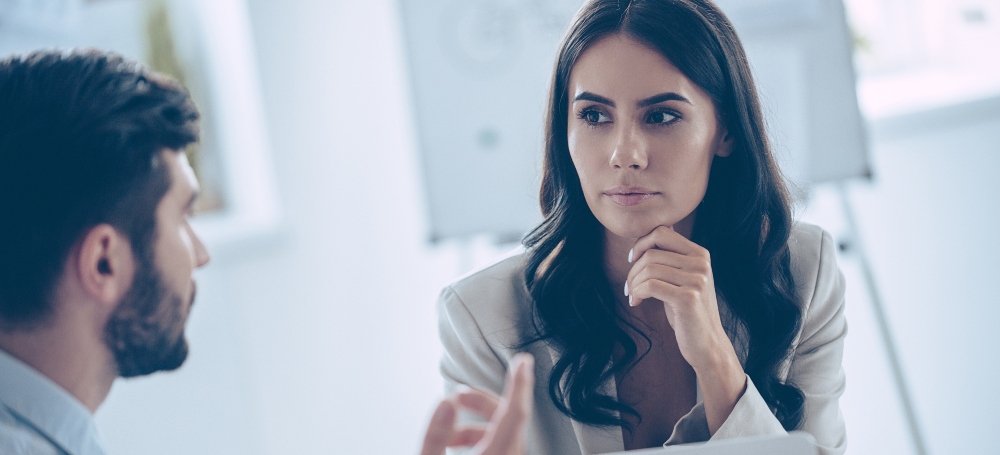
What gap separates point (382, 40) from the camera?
2.95 m

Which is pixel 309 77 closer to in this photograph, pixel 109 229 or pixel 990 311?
pixel 109 229

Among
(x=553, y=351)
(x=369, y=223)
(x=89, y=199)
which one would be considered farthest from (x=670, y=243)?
(x=369, y=223)

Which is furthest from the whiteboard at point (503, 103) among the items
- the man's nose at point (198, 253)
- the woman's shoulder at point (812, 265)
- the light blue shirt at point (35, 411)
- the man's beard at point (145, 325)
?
the light blue shirt at point (35, 411)

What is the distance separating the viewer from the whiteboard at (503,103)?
2160mm

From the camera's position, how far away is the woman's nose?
4.00ft

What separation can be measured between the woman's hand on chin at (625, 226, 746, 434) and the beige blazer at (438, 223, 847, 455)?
159 mm

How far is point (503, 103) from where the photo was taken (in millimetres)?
2332

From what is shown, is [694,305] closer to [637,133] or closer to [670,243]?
[670,243]

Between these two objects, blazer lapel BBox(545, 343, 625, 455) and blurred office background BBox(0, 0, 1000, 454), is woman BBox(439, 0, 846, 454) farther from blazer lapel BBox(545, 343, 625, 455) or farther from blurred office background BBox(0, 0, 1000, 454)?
blurred office background BBox(0, 0, 1000, 454)

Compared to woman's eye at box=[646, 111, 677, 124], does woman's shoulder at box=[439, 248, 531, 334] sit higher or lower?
lower

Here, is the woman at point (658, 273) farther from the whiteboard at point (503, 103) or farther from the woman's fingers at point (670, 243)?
the whiteboard at point (503, 103)

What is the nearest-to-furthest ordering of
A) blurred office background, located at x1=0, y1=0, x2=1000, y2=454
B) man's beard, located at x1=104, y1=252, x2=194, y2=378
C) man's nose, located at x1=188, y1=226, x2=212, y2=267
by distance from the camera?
man's beard, located at x1=104, y1=252, x2=194, y2=378
man's nose, located at x1=188, y1=226, x2=212, y2=267
blurred office background, located at x1=0, y1=0, x2=1000, y2=454

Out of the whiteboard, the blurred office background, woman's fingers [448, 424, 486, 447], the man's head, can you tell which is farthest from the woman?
the blurred office background

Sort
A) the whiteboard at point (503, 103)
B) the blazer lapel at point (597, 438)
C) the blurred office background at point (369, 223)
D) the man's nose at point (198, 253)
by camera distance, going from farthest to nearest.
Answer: the blurred office background at point (369, 223) < the whiteboard at point (503, 103) < the blazer lapel at point (597, 438) < the man's nose at point (198, 253)
